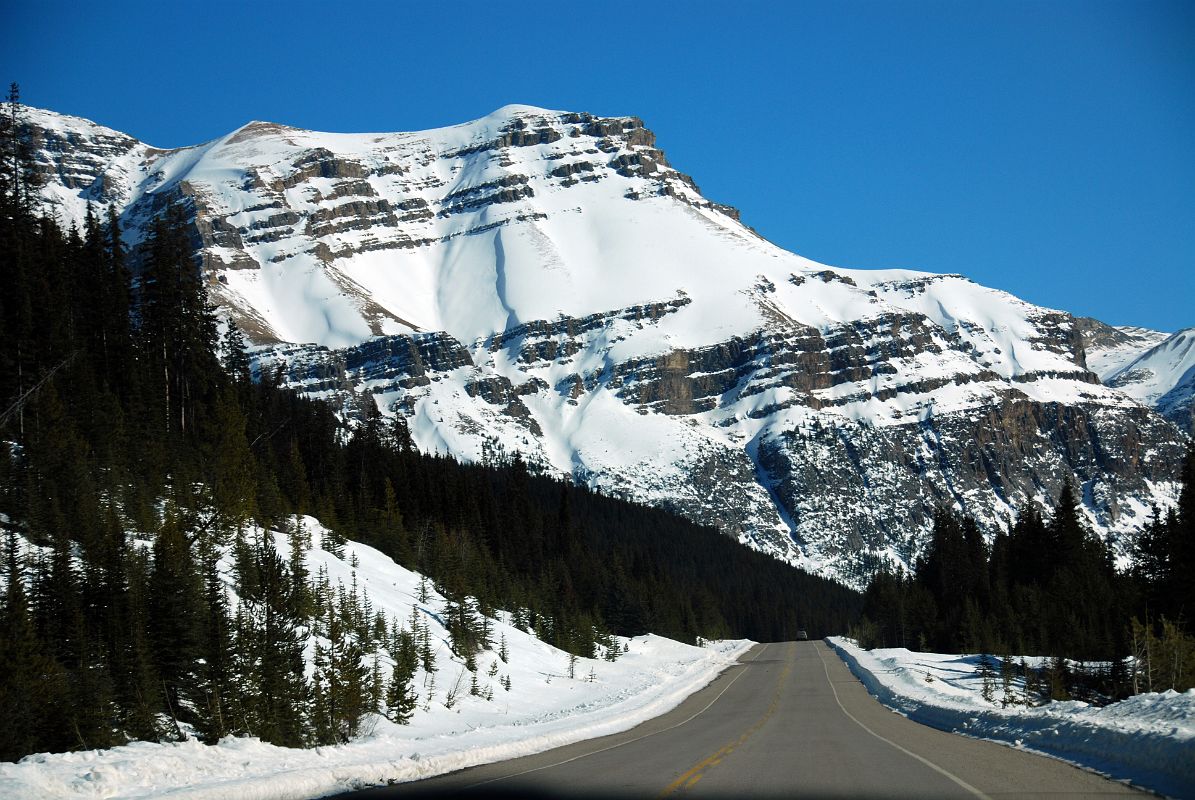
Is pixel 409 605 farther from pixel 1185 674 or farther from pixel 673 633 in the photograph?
pixel 673 633

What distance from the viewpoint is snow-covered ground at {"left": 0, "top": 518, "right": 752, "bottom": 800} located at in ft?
55.1

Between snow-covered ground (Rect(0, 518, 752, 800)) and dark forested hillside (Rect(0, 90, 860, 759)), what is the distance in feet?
5.91

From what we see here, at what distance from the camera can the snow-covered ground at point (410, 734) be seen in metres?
16.8

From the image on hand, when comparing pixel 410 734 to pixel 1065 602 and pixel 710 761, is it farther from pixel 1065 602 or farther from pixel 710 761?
pixel 1065 602

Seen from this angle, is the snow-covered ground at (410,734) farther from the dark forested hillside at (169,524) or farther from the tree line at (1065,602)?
the tree line at (1065,602)

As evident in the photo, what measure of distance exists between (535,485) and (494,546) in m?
87.6

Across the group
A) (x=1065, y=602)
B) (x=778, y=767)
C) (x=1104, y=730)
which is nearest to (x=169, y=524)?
(x=778, y=767)

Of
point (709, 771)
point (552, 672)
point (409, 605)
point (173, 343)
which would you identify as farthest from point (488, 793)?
point (173, 343)

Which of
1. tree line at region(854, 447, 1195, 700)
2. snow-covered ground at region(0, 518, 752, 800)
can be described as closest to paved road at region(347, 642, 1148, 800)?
snow-covered ground at region(0, 518, 752, 800)

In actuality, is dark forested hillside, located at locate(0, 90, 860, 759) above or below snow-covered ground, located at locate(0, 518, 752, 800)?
above

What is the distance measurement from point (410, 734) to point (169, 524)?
819 centimetres

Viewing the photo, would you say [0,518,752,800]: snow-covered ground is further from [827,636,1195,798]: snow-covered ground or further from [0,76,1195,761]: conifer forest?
[827,636,1195,798]: snow-covered ground

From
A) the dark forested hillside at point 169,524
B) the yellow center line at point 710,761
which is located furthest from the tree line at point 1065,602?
the dark forested hillside at point 169,524

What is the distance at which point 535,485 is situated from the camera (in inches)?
7170
